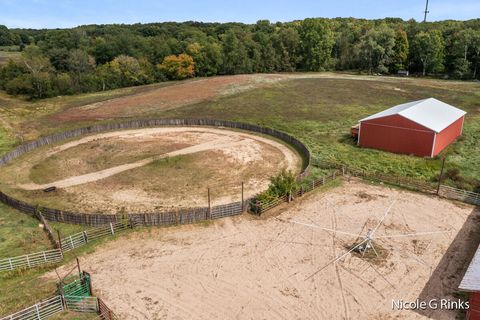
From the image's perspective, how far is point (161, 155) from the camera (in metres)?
35.0

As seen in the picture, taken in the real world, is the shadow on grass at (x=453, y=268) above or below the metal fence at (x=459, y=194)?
Result: below

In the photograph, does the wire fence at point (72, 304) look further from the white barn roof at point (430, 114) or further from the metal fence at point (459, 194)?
the white barn roof at point (430, 114)

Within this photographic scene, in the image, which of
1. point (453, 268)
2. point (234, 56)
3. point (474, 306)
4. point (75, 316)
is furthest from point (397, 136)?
point (234, 56)

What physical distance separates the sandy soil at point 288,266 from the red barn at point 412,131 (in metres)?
9.52

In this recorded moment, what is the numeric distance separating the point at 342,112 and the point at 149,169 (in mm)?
29852

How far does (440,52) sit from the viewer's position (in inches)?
3187

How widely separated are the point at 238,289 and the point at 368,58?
82.1m

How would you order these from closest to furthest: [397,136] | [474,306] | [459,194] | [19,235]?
[474,306], [19,235], [459,194], [397,136]

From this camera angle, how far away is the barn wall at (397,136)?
107 feet

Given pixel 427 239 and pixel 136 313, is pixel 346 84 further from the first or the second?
pixel 136 313

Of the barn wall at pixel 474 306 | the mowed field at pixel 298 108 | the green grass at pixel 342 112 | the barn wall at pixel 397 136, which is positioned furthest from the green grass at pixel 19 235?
the barn wall at pixel 397 136

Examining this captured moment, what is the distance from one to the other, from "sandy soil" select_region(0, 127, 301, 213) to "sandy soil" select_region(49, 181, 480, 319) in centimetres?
485

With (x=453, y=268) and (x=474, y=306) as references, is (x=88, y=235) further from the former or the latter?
(x=453, y=268)

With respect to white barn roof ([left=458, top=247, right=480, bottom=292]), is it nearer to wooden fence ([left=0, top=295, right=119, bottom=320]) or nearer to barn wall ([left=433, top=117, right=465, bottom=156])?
wooden fence ([left=0, top=295, right=119, bottom=320])
